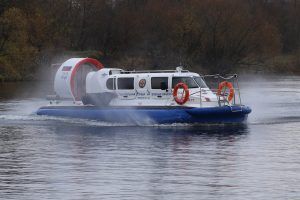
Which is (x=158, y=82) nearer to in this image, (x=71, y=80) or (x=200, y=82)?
(x=200, y=82)

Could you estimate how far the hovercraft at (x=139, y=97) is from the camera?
3647cm

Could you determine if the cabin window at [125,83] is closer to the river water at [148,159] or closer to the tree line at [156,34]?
the river water at [148,159]

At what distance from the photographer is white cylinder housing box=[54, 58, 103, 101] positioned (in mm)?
40125

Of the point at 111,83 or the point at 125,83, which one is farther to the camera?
the point at 111,83

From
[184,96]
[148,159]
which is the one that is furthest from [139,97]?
[148,159]

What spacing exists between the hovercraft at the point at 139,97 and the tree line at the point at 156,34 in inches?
1850

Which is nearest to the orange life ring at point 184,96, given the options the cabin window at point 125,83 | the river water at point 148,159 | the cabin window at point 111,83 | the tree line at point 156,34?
the river water at point 148,159

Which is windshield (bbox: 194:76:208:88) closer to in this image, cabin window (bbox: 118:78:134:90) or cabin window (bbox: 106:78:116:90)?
cabin window (bbox: 118:78:134:90)

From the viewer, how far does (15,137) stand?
1337 inches

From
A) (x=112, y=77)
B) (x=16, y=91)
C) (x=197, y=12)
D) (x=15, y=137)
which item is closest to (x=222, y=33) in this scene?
(x=197, y=12)

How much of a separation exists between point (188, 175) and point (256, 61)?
75.4 metres

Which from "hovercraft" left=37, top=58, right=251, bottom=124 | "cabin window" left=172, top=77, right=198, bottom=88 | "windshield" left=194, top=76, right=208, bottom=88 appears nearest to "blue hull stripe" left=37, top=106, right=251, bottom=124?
"hovercraft" left=37, top=58, right=251, bottom=124

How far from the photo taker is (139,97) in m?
38.5

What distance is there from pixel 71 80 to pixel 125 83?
110 inches
